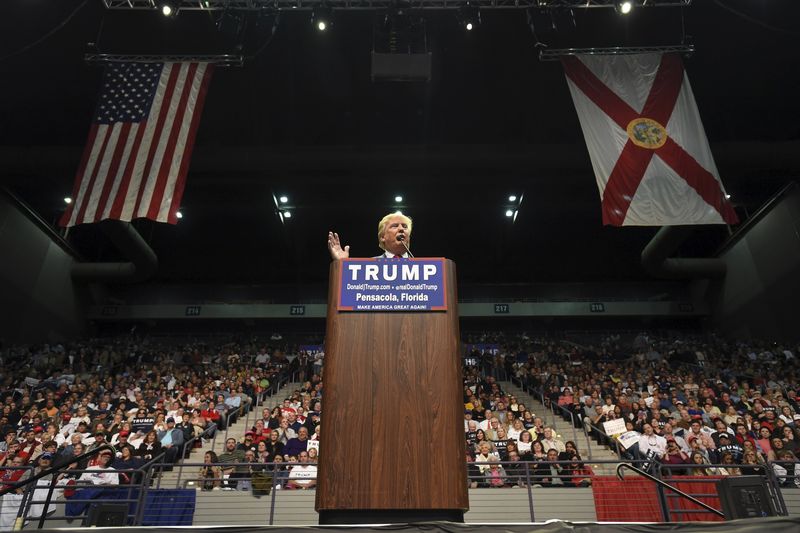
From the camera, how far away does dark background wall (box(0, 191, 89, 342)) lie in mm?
20094

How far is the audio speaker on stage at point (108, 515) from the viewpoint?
4551mm

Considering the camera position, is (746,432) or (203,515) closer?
(203,515)

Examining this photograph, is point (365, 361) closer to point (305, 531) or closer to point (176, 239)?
point (305, 531)

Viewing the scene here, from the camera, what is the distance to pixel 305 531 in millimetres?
2229

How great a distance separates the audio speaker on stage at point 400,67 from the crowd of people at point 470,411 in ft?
23.5

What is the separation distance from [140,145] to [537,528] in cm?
1021

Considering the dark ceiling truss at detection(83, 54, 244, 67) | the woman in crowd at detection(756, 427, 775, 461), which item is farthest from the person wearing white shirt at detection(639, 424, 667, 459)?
the dark ceiling truss at detection(83, 54, 244, 67)

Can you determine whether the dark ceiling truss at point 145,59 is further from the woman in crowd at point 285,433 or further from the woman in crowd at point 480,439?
the woman in crowd at point 480,439

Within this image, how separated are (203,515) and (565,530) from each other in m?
7.12

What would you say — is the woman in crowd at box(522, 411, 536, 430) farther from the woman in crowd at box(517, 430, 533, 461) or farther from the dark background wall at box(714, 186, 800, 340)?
the dark background wall at box(714, 186, 800, 340)

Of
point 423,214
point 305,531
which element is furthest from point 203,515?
point 423,214

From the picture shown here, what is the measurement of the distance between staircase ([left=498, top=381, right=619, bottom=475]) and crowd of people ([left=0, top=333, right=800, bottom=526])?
297 millimetres

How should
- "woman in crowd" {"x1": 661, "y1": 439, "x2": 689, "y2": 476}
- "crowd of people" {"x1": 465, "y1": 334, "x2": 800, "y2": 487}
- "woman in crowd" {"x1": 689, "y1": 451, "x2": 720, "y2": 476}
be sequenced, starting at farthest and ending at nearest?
"crowd of people" {"x1": 465, "y1": 334, "x2": 800, "y2": 487}, "woman in crowd" {"x1": 661, "y1": 439, "x2": 689, "y2": 476}, "woman in crowd" {"x1": 689, "y1": 451, "x2": 720, "y2": 476}

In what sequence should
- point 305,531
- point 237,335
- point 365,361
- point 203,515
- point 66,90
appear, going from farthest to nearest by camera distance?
point 237,335, point 66,90, point 203,515, point 365,361, point 305,531
